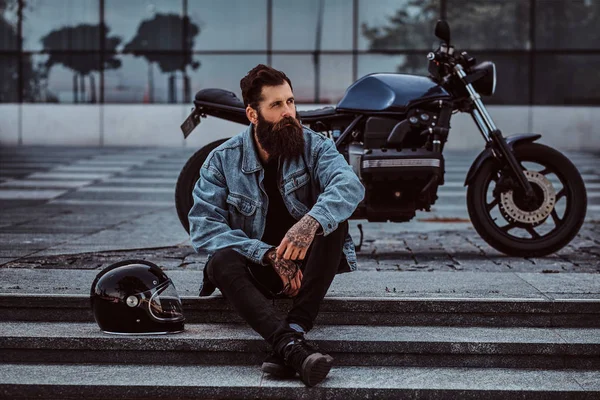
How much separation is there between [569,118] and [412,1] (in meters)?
4.25

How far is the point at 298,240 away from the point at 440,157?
2.43 m

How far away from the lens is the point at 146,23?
22516 millimetres

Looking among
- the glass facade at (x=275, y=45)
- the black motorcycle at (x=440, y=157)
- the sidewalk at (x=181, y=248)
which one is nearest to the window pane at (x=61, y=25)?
the glass facade at (x=275, y=45)

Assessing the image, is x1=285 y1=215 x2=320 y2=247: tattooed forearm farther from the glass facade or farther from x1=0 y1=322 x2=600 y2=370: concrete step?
the glass facade

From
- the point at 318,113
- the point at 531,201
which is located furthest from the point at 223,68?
the point at 531,201

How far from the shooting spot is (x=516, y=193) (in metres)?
6.59

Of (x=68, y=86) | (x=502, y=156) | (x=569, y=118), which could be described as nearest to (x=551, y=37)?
(x=569, y=118)

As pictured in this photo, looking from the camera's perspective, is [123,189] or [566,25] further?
[566,25]

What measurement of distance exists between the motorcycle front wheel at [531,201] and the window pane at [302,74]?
1513 cm

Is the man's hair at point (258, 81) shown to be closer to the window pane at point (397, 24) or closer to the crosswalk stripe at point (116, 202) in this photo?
the crosswalk stripe at point (116, 202)

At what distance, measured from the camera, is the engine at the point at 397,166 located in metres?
6.41

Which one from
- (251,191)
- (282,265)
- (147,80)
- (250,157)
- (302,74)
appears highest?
(302,74)

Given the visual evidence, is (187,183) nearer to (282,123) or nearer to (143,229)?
(143,229)

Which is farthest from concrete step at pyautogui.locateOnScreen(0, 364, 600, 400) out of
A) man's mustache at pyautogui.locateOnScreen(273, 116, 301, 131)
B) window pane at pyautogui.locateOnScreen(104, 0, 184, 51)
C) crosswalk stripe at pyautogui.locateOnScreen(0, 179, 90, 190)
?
window pane at pyautogui.locateOnScreen(104, 0, 184, 51)
